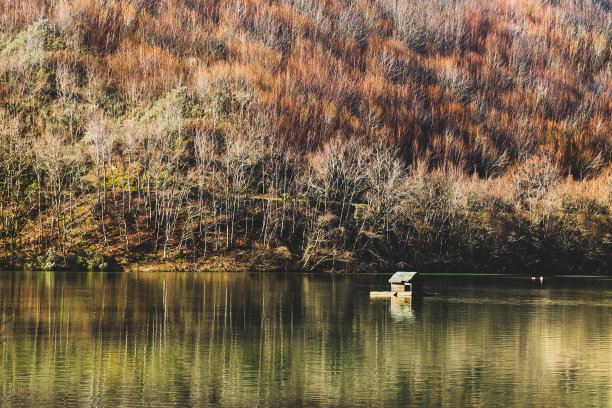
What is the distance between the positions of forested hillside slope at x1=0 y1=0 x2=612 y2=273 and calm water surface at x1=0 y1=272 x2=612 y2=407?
36.8m

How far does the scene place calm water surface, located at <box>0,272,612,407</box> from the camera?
103 feet

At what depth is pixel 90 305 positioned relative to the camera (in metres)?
58.2

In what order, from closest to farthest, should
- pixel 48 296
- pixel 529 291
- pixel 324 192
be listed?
pixel 48 296 < pixel 529 291 < pixel 324 192

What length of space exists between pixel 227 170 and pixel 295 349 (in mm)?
78106

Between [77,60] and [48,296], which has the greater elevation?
[77,60]

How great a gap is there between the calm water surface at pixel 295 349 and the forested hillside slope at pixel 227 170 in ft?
121

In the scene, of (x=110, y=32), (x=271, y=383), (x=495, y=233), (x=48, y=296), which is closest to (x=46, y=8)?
(x=110, y=32)

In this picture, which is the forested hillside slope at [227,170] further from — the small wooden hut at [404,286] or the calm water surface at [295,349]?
the calm water surface at [295,349]

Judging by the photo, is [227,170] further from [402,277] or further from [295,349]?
[295,349]

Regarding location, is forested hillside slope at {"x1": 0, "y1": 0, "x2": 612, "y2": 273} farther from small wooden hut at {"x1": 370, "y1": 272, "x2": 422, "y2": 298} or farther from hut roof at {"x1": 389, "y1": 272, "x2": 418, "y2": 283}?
small wooden hut at {"x1": 370, "y1": 272, "x2": 422, "y2": 298}

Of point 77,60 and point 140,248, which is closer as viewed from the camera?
point 140,248

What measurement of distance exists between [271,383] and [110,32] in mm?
151670

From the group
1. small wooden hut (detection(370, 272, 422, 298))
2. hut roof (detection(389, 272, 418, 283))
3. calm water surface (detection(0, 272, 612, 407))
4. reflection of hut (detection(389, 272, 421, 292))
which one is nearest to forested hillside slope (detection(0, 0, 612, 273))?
hut roof (detection(389, 272, 418, 283))

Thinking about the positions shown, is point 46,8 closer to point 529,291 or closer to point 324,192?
point 324,192
